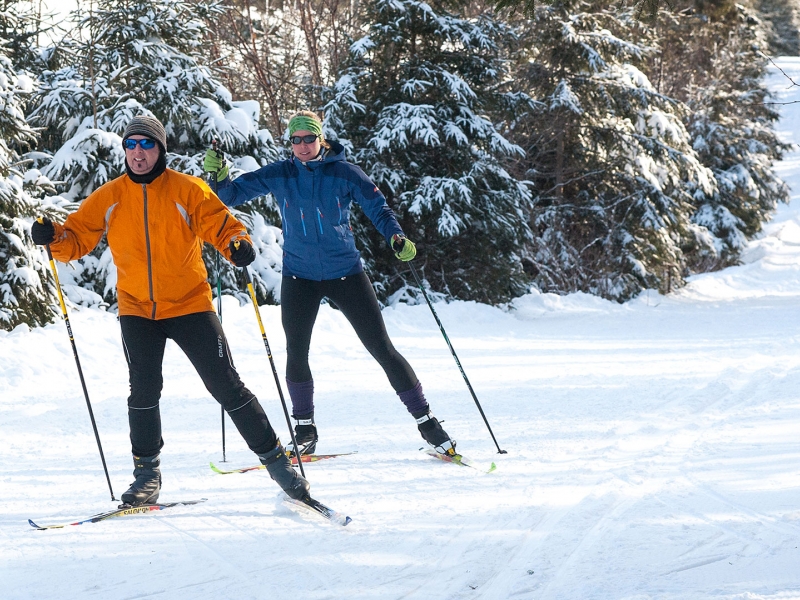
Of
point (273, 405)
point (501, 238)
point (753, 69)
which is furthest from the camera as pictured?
point (753, 69)

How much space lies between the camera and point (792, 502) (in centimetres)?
371

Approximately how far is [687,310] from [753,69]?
15.9 meters

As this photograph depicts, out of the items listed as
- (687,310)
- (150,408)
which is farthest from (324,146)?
(687,310)

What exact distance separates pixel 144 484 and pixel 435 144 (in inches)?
388

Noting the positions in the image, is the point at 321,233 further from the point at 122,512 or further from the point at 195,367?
the point at 122,512

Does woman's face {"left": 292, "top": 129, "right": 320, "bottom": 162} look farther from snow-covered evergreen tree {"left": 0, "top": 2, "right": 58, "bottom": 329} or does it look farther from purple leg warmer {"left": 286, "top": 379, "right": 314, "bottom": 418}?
snow-covered evergreen tree {"left": 0, "top": 2, "right": 58, "bottom": 329}

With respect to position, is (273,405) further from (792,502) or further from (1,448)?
(792,502)

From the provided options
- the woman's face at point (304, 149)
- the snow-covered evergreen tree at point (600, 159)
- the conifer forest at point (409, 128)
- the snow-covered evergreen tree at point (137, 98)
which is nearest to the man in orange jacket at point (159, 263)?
the woman's face at point (304, 149)

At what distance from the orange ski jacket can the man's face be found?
72mm

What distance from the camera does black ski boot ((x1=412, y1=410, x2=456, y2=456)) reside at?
4711 millimetres

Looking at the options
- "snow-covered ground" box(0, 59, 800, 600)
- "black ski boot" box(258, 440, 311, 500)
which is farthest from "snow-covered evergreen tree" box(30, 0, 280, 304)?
"black ski boot" box(258, 440, 311, 500)

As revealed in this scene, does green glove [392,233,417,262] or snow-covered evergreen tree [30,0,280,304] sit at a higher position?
snow-covered evergreen tree [30,0,280,304]

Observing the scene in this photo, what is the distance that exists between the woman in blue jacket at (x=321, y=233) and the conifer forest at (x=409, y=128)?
6.16 feet

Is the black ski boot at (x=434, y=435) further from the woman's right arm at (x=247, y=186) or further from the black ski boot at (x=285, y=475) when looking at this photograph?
the woman's right arm at (x=247, y=186)
